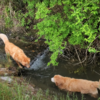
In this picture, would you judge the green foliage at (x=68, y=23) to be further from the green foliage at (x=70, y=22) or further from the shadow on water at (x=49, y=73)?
the shadow on water at (x=49, y=73)

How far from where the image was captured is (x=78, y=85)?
4234 mm

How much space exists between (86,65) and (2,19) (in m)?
7.37

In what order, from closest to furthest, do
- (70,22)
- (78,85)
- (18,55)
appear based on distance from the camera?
(78,85)
(70,22)
(18,55)

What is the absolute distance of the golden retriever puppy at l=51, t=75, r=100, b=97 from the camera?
13.4 ft

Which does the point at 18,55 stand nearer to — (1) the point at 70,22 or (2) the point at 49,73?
(2) the point at 49,73

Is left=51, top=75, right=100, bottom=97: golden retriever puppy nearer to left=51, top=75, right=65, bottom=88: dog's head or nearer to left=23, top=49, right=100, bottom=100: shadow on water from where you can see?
left=51, top=75, right=65, bottom=88: dog's head

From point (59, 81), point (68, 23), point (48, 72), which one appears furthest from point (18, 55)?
point (68, 23)

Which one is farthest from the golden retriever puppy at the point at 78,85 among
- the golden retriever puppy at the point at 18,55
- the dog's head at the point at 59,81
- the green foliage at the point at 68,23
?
the golden retriever puppy at the point at 18,55

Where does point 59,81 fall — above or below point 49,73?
above

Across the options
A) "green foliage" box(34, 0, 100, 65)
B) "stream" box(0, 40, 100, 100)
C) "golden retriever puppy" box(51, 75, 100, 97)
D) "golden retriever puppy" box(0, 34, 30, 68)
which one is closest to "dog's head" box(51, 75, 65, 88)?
"golden retriever puppy" box(51, 75, 100, 97)

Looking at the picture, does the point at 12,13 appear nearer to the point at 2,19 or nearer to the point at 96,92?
the point at 2,19

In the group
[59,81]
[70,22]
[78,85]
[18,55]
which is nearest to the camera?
[78,85]

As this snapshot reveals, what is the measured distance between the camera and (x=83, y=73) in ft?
17.8

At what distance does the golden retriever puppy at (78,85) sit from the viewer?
4077 millimetres
